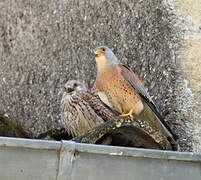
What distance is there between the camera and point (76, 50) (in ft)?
16.2

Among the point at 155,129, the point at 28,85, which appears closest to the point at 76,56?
→ the point at 28,85

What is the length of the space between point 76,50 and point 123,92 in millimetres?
1088

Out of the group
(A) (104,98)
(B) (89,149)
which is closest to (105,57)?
(A) (104,98)

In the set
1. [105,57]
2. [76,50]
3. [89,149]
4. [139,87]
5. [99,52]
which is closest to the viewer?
[89,149]

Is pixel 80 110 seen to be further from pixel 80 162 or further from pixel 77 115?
pixel 80 162

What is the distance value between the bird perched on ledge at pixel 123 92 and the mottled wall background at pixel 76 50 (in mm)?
138

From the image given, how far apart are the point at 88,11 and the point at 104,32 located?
34 centimetres

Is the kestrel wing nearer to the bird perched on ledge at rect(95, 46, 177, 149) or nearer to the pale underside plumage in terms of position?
the bird perched on ledge at rect(95, 46, 177, 149)

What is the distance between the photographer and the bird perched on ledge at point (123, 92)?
3.74 metres

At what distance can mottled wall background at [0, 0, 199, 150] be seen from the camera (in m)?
3.94

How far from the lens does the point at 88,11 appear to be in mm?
4859

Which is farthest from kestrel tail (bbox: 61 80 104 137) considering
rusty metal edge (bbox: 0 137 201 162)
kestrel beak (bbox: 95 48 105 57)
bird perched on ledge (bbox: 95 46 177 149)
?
rusty metal edge (bbox: 0 137 201 162)

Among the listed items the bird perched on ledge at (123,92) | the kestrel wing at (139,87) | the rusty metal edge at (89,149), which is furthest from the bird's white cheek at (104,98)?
the rusty metal edge at (89,149)

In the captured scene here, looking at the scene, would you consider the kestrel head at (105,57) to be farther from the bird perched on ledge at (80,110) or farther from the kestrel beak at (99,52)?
the bird perched on ledge at (80,110)
